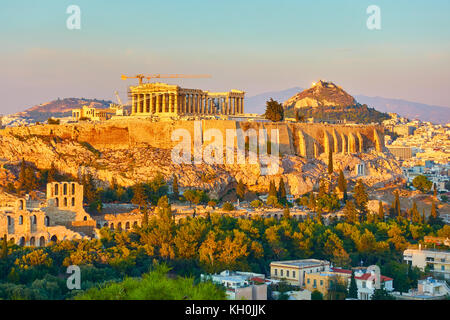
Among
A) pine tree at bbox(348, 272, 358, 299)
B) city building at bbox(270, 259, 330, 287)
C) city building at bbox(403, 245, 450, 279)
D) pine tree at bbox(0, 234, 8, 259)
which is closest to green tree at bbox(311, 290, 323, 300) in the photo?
pine tree at bbox(348, 272, 358, 299)

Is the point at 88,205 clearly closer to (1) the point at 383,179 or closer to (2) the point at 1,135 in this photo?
(2) the point at 1,135

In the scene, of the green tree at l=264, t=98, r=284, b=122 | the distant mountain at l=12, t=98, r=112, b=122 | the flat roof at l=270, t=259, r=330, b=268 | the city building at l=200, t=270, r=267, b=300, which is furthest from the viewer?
the distant mountain at l=12, t=98, r=112, b=122

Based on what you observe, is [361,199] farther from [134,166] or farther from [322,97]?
[322,97]

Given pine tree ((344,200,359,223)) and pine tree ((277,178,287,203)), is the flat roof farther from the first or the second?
pine tree ((277,178,287,203))

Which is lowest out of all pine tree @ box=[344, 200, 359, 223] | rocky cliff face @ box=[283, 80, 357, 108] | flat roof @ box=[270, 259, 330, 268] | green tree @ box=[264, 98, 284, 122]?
flat roof @ box=[270, 259, 330, 268]

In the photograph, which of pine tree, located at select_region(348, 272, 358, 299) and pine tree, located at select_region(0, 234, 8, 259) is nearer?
pine tree, located at select_region(348, 272, 358, 299)

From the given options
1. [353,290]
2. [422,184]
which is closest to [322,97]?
[422,184]

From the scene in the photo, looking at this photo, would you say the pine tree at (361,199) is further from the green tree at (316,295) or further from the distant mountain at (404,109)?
the distant mountain at (404,109)
